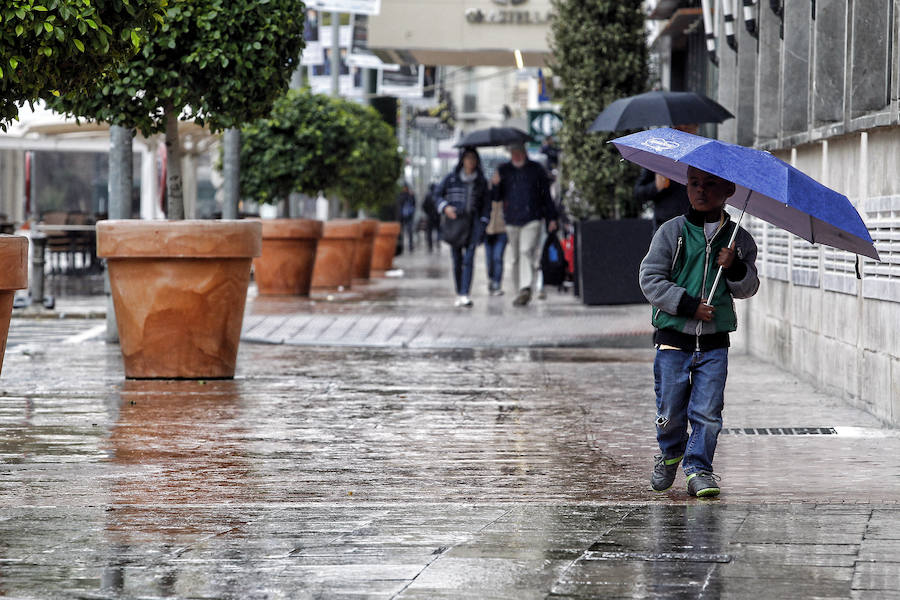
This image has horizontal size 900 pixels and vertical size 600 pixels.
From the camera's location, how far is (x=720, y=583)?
506 centimetres

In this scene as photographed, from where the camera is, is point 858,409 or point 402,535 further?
point 858,409

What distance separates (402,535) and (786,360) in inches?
273

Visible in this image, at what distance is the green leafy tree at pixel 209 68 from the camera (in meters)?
11.3

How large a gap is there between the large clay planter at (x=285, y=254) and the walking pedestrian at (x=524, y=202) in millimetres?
2594

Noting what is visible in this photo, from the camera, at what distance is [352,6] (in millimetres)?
23438

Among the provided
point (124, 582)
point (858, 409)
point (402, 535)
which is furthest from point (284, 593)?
point (858, 409)

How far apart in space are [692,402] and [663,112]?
21.7ft

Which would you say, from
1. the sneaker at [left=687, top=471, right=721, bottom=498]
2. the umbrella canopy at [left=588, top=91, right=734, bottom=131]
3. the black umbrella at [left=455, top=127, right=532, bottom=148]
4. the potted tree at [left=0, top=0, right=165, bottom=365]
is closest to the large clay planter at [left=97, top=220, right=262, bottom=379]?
the potted tree at [left=0, top=0, right=165, bottom=365]

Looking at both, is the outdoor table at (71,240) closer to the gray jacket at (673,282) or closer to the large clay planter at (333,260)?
the large clay planter at (333,260)

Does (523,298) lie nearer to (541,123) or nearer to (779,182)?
(541,123)

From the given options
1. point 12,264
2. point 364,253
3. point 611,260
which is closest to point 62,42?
point 12,264

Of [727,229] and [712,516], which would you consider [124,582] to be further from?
[727,229]

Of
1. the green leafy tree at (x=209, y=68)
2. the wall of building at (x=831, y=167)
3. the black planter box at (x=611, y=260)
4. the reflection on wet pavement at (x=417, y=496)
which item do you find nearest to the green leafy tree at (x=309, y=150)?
the black planter box at (x=611, y=260)

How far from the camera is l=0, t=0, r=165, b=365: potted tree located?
7.19 meters
